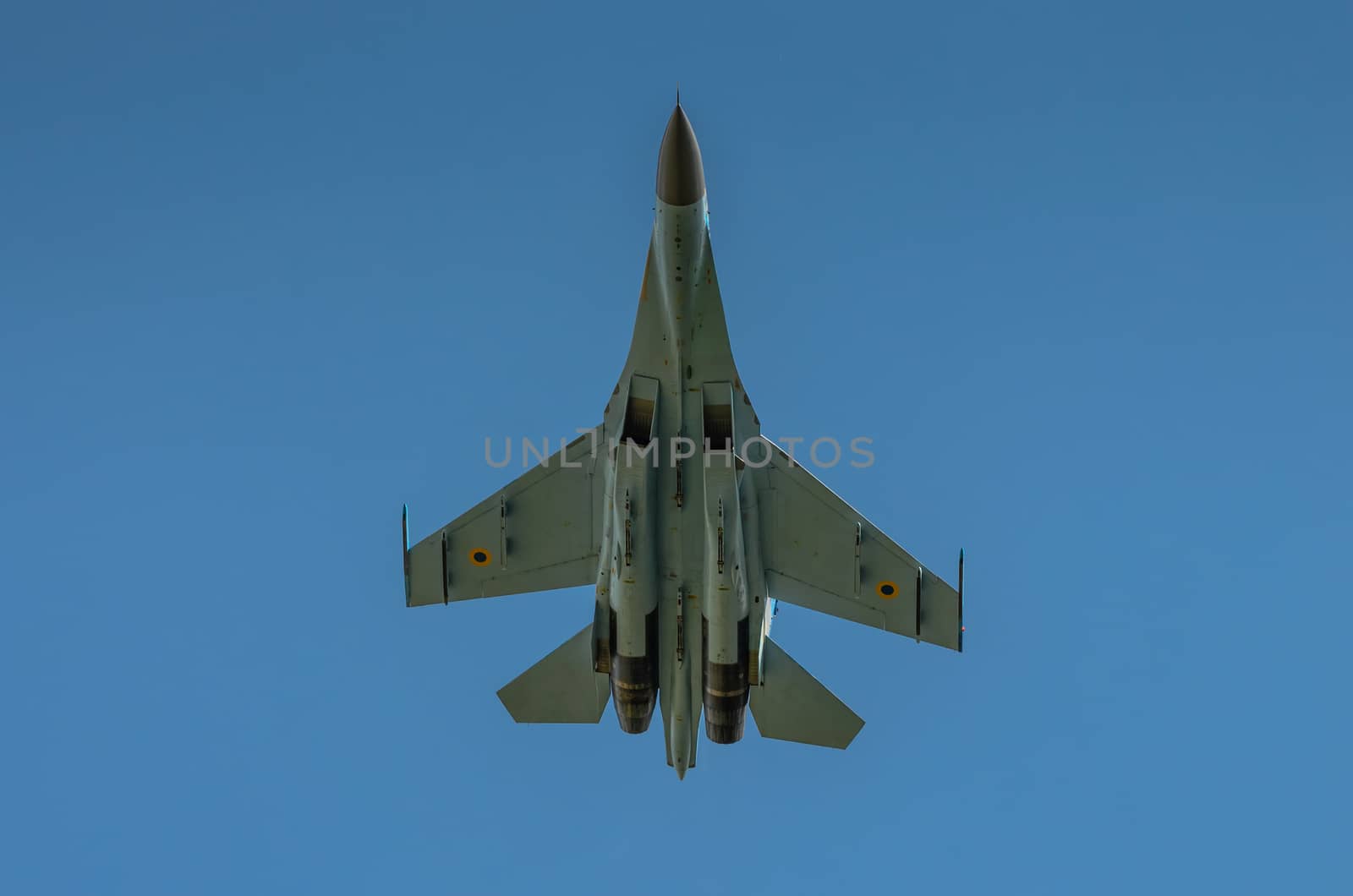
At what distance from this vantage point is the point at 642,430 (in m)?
23.2

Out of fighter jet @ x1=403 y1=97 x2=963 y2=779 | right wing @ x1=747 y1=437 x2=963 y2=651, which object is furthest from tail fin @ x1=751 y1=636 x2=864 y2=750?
right wing @ x1=747 y1=437 x2=963 y2=651

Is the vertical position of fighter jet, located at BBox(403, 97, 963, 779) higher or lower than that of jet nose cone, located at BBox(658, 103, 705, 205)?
lower

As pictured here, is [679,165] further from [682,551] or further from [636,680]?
[636,680]

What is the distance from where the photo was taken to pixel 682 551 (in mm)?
23688

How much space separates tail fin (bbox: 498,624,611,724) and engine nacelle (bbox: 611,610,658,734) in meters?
0.87

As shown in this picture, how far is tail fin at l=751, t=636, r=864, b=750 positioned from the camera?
25.2 m

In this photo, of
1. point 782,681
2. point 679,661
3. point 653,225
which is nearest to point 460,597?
point 679,661

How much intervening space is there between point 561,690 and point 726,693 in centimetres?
305

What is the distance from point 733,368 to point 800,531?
317cm

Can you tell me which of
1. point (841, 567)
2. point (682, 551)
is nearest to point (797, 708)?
point (841, 567)

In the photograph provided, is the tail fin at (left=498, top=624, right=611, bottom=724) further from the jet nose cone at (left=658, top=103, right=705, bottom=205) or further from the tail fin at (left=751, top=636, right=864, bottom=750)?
the jet nose cone at (left=658, top=103, right=705, bottom=205)

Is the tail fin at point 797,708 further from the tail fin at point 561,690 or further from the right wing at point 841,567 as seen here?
the tail fin at point 561,690

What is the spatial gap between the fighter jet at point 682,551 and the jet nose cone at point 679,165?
2 cm

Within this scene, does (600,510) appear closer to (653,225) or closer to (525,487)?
(525,487)
